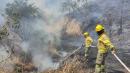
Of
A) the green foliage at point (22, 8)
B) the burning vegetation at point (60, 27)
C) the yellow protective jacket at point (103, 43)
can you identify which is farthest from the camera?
the green foliage at point (22, 8)

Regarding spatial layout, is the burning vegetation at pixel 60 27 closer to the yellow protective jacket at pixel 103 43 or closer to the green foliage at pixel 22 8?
the green foliage at pixel 22 8

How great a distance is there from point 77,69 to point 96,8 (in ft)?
114

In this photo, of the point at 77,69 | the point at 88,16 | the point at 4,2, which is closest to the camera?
the point at 77,69

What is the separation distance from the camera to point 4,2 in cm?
3291

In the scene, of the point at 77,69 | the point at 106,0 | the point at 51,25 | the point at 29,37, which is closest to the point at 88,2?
the point at 106,0

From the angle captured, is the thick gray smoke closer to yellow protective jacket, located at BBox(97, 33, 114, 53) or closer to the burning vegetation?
the burning vegetation

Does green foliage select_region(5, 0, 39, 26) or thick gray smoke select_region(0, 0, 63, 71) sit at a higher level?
green foliage select_region(5, 0, 39, 26)

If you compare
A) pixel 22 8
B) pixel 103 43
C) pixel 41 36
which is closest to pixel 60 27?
pixel 41 36

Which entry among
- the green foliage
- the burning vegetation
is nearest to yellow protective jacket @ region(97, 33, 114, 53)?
the burning vegetation

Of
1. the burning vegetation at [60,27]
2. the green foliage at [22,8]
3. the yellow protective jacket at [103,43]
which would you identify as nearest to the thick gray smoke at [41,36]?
the burning vegetation at [60,27]

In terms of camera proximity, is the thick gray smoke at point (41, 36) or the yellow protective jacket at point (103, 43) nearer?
the yellow protective jacket at point (103, 43)

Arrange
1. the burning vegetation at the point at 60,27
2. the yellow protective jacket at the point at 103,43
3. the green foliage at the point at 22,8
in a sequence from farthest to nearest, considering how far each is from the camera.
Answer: the green foliage at the point at 22,8, the burning vegetation at the point at 60,27, the yellow protective jacket at the point at 103,43

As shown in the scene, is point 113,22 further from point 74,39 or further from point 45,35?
point 45,35

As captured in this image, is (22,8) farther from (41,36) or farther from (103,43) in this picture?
(103,43)
